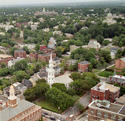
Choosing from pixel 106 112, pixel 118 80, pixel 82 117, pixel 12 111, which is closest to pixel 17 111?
pixel 12 111

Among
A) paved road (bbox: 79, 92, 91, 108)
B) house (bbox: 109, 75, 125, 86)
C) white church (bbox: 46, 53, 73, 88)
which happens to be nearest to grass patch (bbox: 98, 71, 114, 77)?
house (bbox: 109, 75, 125, 86)

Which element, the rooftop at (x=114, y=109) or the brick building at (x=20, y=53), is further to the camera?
Answer: the brick building at (x=20, y=53)

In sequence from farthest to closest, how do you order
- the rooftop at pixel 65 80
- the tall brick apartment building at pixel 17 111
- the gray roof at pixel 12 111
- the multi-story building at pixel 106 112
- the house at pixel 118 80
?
1. the rooftop at pixel 65 80
2. the house at pixel 118 80
3. the tall brick apartment building at pixel 17 111
4. the gray roof at pixel 12 111
5. the multi-story building at pixel 106 112

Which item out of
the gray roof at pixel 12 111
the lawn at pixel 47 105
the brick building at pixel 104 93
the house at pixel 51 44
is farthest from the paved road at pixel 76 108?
the house at pixel 51 44

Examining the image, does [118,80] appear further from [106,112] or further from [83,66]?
[106,112]

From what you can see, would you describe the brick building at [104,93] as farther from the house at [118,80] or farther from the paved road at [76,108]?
the house at [118,80]

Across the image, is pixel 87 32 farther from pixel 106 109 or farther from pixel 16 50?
pixel 106 109

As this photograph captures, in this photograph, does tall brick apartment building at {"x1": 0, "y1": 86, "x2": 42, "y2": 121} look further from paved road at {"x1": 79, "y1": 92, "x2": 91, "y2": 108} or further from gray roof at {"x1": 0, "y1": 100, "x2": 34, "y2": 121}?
paved road at {"x1": 79, "y1": 92, "x2": 91, "y2": 108}
